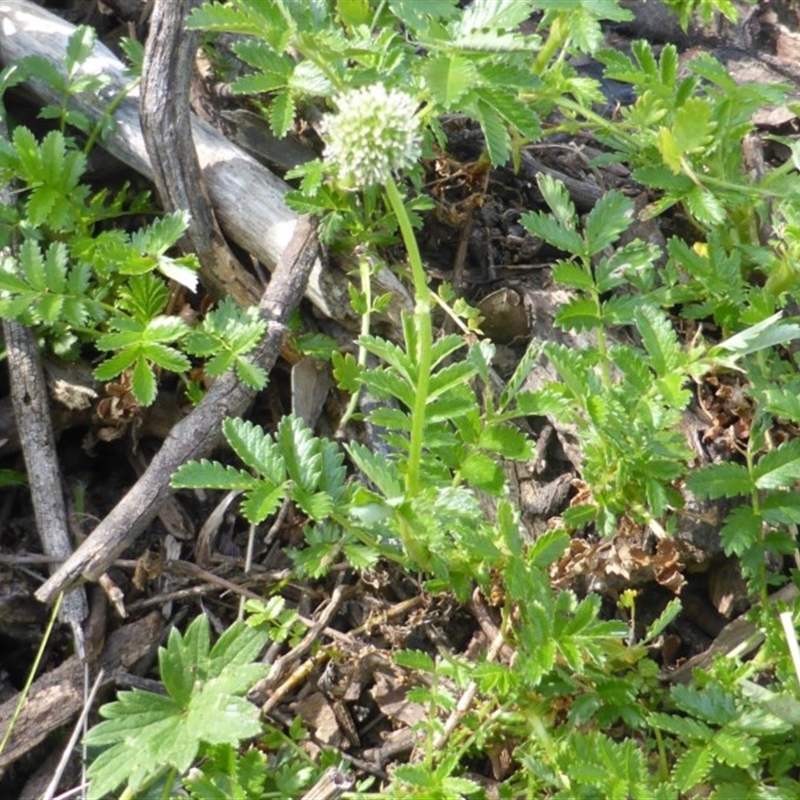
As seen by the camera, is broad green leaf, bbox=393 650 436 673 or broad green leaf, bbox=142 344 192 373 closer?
broad green leaf, bbox=393 650 436 673

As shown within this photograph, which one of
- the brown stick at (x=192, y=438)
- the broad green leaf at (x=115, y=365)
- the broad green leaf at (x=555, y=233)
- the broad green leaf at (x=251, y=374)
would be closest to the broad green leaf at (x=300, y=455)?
the broad green leaf at (x=251, y=374)

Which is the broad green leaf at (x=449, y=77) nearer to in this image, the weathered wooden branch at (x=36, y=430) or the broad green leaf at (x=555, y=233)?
the broad green leaf at (x=555, y=233)

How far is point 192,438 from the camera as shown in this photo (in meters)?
2.54

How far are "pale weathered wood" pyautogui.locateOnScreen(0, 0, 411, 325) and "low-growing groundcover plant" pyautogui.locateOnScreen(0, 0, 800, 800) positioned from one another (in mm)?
104

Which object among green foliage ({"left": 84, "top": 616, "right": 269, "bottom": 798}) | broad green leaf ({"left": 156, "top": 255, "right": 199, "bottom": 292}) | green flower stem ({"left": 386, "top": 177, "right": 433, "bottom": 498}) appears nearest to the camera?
green flower stem ({"left": 386, "top": 177, "right": 433, "bottom": 498})

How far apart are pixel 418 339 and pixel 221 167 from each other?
1088 mm

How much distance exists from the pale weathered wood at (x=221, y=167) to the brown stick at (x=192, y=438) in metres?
0.09

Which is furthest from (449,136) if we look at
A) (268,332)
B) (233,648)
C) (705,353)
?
(233,648)

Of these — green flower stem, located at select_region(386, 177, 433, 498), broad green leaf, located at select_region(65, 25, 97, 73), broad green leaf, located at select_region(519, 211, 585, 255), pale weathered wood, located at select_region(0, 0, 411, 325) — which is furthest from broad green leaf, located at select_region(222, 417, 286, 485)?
broad green leaf, located at select_region(65, 25, 97, 73)

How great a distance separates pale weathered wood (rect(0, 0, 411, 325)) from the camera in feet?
9.21

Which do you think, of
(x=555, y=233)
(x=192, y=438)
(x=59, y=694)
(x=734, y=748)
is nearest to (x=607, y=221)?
(x=555, y=233)

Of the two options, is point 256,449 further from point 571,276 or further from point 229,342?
point 571,276

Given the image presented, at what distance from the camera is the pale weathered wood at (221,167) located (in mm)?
2807

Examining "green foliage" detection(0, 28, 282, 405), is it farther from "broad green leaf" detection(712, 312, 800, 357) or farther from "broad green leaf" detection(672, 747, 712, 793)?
"broad green leaf" detection(672, 747, 712, 793)
